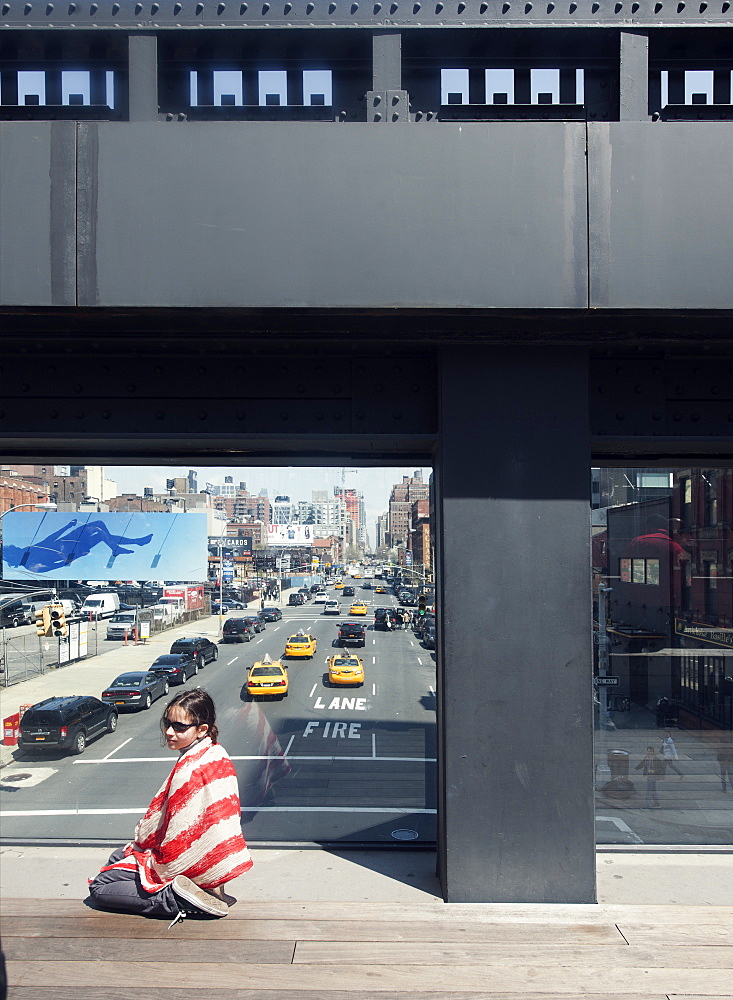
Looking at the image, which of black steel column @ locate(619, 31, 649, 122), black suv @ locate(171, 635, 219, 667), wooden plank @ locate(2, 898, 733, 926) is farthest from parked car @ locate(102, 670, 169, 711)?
black steel column @ locate(619, 31, 649, 122)

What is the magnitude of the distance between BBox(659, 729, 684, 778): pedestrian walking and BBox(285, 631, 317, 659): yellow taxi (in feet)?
13.6

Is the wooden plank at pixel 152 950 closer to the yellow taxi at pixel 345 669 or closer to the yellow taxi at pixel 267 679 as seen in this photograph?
the yellow taxi at pixel 267 679

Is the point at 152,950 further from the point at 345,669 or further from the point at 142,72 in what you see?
the point at 345,669

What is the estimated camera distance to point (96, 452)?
5.57 metres

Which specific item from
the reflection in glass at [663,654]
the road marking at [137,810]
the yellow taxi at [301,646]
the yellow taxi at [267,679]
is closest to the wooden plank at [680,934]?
the reflection in glass at [663,654]

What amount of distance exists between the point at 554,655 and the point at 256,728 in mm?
4597

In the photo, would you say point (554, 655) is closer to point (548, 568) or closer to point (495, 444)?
point (548, 568)

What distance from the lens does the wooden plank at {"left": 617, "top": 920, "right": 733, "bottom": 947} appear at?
3.29 meters

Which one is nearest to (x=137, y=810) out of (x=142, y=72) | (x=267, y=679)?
(x=267, y=679)

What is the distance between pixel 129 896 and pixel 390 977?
1462mm

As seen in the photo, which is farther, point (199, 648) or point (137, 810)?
point (199, 648)

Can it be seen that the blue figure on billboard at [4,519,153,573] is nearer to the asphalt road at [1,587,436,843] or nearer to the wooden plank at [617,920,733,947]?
the asphalt road at [1,587,436,843]

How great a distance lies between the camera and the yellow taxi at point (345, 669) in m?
8.06

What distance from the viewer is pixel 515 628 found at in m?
A: 4.12
